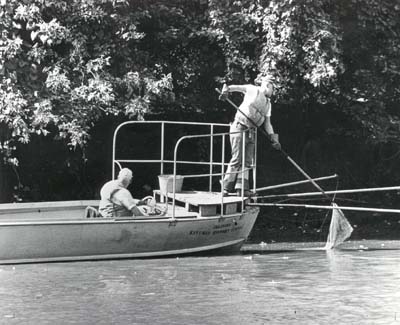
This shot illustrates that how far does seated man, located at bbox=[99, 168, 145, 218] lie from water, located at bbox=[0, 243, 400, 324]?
81cm

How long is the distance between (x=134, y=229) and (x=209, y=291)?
3419 mm

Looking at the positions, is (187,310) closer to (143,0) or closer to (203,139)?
(143,0)

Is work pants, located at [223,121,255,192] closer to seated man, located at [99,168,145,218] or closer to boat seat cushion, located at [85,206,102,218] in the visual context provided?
seated man, located at [99,168,145,218]

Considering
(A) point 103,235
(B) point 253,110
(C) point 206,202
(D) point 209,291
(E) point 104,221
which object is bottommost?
(D) point 209,291

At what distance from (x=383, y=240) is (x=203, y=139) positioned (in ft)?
20.6

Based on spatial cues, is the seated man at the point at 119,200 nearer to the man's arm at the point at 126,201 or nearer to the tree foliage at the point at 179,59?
the man's arm at the point at 126,201

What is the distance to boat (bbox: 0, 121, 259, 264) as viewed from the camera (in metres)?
16.1

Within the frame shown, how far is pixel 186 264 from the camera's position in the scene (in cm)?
1648

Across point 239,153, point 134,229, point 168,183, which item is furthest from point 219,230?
point 134,229

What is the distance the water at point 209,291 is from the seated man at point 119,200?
815mm

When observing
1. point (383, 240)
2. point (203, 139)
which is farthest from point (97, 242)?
point (203, 139)

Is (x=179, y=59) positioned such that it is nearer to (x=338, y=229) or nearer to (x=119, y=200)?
(x=338, y=229)

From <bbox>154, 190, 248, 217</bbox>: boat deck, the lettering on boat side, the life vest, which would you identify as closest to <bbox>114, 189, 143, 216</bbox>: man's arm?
<bbox>154, 190, 248, 217</bbox>: boat deck

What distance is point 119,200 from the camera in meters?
16.8
